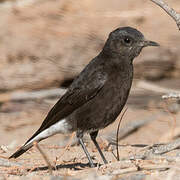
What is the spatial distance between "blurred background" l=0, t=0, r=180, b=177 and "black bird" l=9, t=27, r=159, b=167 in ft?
11.6

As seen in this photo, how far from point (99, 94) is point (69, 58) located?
165 inches

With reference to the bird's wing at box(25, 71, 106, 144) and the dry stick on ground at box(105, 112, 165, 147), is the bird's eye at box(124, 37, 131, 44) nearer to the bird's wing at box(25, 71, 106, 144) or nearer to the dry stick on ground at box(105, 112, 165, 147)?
the bird's wing at box(25, 71, 106, 144)

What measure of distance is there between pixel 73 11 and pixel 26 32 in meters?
1.09

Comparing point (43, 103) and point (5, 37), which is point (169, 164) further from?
point (5, 37)

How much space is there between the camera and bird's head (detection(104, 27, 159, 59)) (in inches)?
278

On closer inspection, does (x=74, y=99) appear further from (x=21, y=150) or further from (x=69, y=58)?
(x=69, y=58)

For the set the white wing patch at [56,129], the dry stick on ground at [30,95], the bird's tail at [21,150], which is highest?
the white wing patch at [56,129]

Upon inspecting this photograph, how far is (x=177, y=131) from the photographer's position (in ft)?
31.2

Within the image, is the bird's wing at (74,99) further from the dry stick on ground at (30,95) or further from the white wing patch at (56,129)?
the dry stick on ground at (30,95)

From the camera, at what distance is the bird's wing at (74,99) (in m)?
6.81

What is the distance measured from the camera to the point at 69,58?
1089 centimetres

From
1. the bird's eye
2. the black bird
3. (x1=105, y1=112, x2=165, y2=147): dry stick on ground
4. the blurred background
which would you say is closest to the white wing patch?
the black bird

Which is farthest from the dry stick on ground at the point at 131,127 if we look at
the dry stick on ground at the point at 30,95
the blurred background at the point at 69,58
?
the dry stick on ground at the point at 30,95

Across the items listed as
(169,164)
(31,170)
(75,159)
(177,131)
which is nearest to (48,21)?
(177,131)
